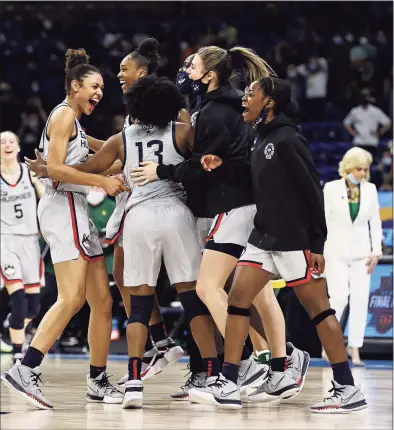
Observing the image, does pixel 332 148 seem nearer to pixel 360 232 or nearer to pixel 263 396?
pixel 360 232

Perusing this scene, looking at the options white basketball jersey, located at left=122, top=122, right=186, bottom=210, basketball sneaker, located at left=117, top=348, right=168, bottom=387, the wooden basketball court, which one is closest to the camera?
the wooden basketball court

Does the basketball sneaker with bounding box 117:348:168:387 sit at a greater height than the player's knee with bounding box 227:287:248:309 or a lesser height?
lesser

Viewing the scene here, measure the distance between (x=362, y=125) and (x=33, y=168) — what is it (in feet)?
29.9

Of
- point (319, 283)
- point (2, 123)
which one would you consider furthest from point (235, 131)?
point (2, 123)

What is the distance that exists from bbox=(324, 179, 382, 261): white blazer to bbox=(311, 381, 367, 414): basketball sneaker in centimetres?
355

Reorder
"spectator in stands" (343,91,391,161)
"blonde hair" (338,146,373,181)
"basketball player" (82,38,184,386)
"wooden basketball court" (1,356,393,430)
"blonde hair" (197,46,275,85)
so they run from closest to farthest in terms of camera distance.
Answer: "wooden basketball court" (1,356,393,430) < "blonde hair" (197,46,275,85) < "basketball player" (82,38,184,386) < "blonde hair" (338,146,373,181) < "spectator in stands" (343,91,391,161)

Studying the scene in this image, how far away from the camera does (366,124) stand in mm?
14547

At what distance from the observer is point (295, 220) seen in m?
5.56

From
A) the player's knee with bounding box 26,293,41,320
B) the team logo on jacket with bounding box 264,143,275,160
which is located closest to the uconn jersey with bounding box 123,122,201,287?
the team logo on jacket with bounding box 264,143,275,160

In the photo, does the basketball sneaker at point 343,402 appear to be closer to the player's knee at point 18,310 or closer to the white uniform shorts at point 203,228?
the white uniform shorts at point 203,228

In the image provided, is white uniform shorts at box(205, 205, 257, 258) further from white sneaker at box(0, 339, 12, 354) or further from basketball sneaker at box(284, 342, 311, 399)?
white sneaker at box(0, 339, 12, 354)

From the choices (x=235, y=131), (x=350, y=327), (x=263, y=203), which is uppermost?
(x=235, y=131)

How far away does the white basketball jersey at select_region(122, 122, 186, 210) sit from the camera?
5.85 m

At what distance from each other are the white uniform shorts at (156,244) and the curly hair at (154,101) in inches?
18.0
